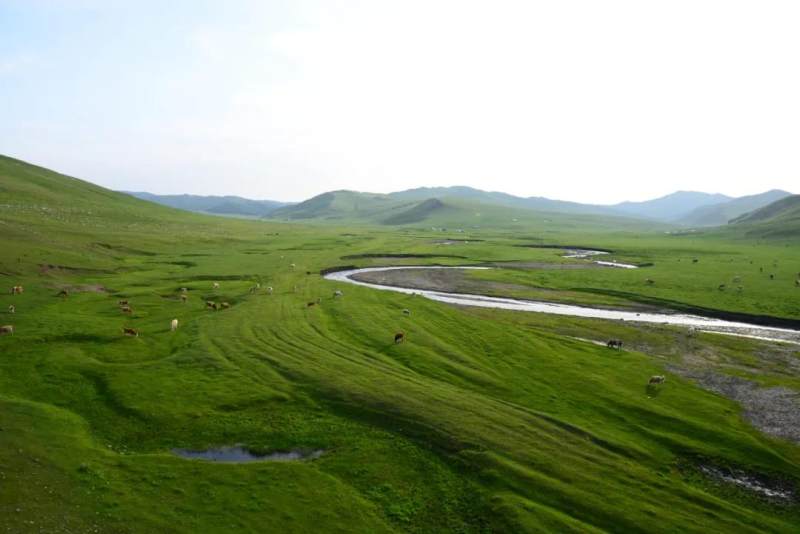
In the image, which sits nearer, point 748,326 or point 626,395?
point 626,395

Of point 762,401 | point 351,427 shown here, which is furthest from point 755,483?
point 351,427

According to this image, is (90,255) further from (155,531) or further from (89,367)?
(155,531)

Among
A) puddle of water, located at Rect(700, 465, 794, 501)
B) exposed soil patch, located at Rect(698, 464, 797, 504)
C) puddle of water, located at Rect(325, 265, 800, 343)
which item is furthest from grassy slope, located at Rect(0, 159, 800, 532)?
puddle of water, located at Rect(325, 265, 800, 343)

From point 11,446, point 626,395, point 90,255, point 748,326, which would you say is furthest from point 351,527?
point 90,255

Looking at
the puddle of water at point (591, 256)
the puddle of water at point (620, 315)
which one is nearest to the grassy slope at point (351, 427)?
the puddle of water at point (620, 315)

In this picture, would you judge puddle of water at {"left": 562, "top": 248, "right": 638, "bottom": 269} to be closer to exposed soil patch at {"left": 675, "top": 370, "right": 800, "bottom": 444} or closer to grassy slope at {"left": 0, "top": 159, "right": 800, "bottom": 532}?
grassy slope at {"left": 0, "top": 159, "right": 800, "bottom": 532}

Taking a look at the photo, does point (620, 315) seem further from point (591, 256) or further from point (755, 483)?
point (591, 256)

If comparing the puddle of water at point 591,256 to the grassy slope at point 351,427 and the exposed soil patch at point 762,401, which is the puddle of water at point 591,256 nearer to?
the grassy slope at point 351,427
